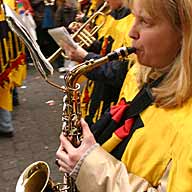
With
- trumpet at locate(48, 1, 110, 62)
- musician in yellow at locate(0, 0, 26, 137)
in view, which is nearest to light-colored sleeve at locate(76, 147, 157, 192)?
trumpet at locate(48, 1, 110, 62)

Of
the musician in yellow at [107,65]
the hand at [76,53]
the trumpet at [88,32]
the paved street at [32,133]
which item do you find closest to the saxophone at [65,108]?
the musician in yellow at [107,65]

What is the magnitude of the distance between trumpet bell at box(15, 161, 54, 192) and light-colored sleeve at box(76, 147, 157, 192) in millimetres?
289

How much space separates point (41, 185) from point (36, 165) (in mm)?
104

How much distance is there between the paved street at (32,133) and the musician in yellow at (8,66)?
200 mm

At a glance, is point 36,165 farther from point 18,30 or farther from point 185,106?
point 185,106

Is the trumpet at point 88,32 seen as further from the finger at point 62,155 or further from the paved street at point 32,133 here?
the finger at point 62,155

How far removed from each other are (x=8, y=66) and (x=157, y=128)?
2.73 meters

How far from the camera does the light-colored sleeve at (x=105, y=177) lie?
1.40 metres

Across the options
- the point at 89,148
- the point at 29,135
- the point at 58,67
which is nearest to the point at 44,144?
the point at 29,135

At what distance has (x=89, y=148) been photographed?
4.92 ft

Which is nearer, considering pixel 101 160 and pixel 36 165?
pixel 101 160

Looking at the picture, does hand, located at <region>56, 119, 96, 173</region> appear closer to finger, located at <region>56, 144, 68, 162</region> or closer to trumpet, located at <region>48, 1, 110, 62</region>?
finger, located at <region>56, 144, 68, 162</region>

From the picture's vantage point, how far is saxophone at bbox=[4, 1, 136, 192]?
165 cm

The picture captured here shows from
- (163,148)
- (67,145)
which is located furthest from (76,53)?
(163,148)
